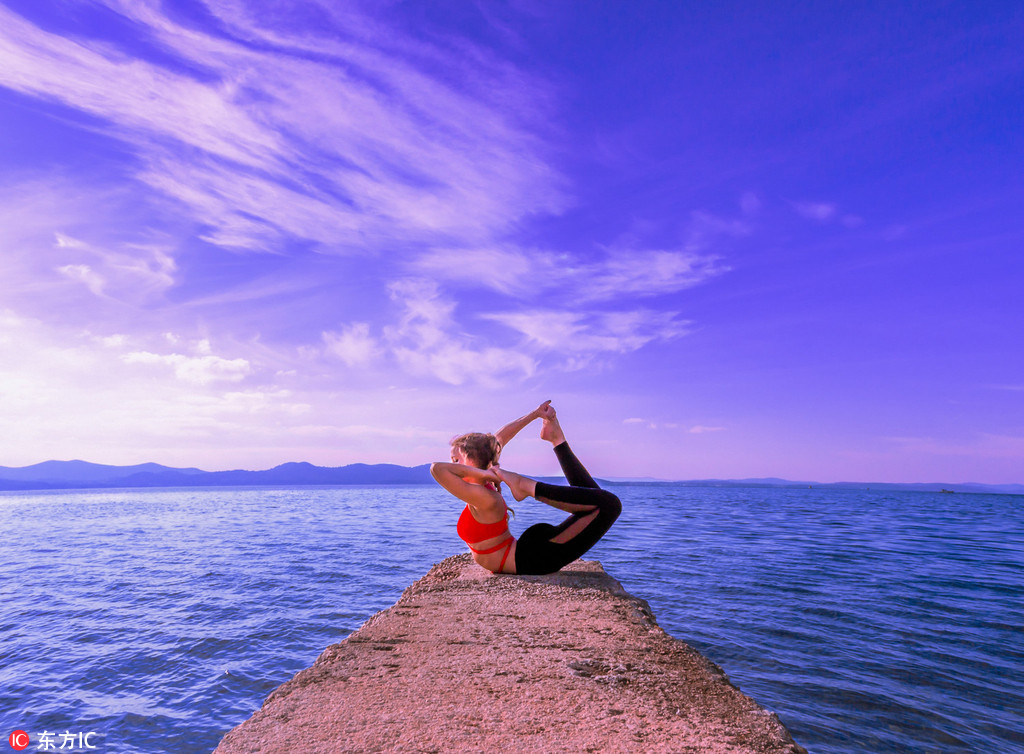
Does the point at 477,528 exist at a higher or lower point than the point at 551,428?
lower

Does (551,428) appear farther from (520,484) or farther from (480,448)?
(520,484)

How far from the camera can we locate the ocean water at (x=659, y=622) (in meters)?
5.66

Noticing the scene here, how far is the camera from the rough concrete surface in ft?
9.97

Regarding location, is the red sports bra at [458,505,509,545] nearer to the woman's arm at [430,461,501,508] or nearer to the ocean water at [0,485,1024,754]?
the woman's arm at [430,461,501,508]

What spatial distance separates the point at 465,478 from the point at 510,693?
230 centimetres

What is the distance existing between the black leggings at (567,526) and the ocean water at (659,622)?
241cm

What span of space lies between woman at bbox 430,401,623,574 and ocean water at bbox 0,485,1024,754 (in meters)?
2.53

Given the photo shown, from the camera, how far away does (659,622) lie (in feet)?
27.2

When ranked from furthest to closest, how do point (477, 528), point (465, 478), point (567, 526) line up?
point (477, 528) < point (567, 526) < point (465, 478)

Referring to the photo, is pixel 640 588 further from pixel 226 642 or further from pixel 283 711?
pixel 283 711

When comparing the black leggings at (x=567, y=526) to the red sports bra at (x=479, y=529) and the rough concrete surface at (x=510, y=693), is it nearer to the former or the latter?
the red sports bra at (x=479, y=529)

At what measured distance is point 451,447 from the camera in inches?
245

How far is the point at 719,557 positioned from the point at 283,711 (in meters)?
13.3

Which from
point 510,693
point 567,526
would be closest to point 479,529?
point 567,526
